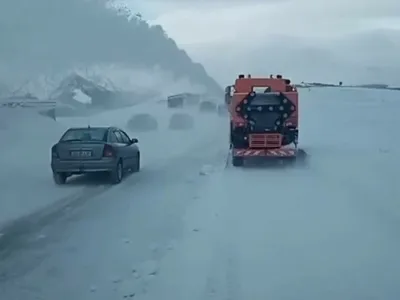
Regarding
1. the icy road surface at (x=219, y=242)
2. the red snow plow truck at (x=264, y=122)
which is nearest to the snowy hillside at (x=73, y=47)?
the red snow plow truck at (x=264, y=122)

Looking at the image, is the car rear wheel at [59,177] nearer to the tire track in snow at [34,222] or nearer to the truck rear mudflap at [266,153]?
the tire track in snow at [34,222]

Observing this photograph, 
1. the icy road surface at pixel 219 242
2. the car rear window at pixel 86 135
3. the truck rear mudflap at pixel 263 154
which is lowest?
the truck rear mudflap at pixel 263 154

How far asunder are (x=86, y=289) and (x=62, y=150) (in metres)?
10.9

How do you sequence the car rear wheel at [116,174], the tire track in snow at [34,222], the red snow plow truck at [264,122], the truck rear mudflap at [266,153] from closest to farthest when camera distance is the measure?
the tire track in snow at [34,222], the car rear wheel at [116,174], the truck rear mudflap at [266,153], the red snow plow truck at [264,122]

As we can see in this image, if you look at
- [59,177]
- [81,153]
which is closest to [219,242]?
[81,153]

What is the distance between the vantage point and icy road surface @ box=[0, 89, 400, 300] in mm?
8047

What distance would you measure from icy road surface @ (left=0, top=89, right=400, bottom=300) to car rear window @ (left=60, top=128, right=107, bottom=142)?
1251mm

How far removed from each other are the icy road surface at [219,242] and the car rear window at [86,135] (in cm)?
125

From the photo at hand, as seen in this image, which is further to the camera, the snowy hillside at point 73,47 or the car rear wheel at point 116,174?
the snowy hillside at point 73,47

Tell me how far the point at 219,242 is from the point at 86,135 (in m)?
9.41

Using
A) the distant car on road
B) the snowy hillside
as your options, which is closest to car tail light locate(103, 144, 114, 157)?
the distant car on road

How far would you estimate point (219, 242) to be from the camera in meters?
10.5

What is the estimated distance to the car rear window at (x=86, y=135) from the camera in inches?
747

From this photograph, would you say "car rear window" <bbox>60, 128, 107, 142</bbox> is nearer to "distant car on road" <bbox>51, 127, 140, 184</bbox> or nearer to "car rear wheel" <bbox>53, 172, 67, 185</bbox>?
"distant car on road" <bbox>51, 127, 140, 184</bbox>
